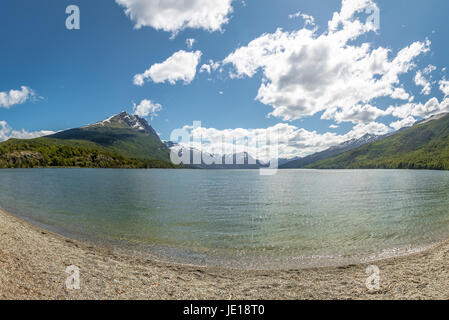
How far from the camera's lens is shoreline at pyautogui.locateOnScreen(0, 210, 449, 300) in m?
13.4

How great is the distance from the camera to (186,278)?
16.9 m

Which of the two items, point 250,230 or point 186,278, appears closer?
point 186,278

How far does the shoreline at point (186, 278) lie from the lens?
43.9 ft

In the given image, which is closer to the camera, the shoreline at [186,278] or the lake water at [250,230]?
the shoreline at [186,278]

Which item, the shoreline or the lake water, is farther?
the lake water

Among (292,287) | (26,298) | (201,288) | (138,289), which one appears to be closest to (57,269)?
(26,298)

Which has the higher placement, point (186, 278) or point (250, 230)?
point (186, 278)

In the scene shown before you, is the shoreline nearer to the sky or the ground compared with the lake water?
nearer to the sky

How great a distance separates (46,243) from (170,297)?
17019mm

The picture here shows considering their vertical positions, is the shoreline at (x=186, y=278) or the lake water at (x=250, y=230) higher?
the shoreline at (x=186, y=278)

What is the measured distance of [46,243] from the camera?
74.7ft
